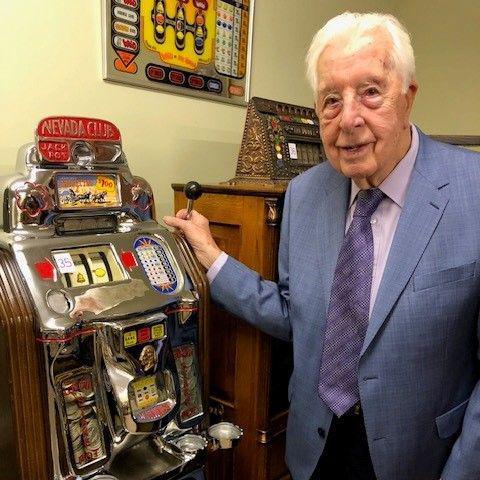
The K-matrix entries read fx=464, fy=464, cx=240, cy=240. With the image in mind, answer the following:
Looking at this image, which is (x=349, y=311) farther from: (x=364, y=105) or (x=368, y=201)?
(x=364, y=105)

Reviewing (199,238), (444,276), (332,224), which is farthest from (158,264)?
(444,276)

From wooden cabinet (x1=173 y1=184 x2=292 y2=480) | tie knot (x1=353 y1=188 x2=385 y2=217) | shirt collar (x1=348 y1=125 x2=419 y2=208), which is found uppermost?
shirt collar (x1=348 y1=125 x2=419 y2=208)

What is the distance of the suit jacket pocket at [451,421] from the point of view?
1187 millimetres

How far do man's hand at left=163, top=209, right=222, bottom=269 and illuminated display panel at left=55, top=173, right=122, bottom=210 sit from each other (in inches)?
9.3

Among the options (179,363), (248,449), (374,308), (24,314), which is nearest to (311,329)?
(374,308)

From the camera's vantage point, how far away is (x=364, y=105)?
1111 mm

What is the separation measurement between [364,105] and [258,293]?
617 mm

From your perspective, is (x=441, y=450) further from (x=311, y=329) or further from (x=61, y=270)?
(x=61, y=270)

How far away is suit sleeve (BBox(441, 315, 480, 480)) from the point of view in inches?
44.2

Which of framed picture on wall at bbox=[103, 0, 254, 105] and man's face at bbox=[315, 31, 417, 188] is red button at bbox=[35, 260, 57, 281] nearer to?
man's face at bbox=[315, 31, 417, 188]

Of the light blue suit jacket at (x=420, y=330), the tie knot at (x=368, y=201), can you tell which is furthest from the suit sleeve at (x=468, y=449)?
the tie knot at (x=368, y=201)

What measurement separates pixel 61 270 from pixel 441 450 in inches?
42.1

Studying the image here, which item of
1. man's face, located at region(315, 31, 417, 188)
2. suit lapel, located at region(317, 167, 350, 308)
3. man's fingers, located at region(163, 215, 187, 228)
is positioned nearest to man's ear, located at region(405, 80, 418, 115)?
man's face, located at region(315, 31, 417, 188)

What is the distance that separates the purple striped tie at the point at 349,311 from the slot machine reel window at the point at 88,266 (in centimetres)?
56
